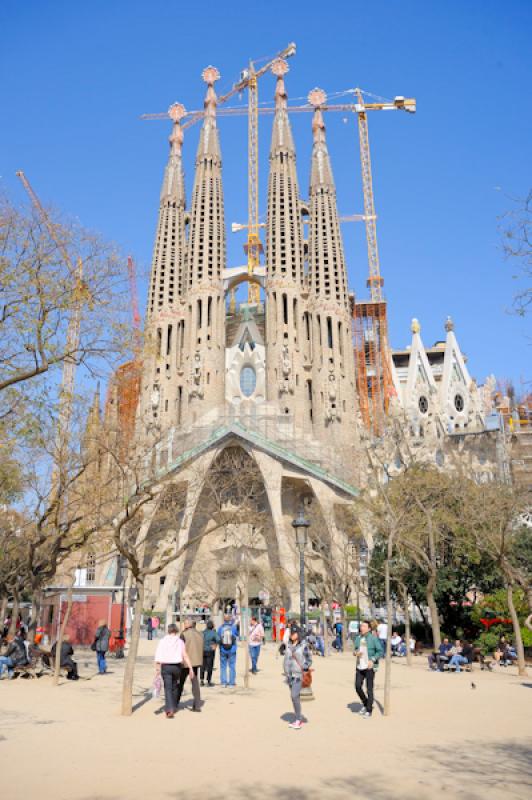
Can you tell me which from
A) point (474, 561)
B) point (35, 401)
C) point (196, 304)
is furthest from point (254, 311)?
point (35, 401)

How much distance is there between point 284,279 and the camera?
1988 inches

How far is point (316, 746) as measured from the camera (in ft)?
24.4

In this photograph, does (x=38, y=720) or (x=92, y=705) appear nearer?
(x=38, y=720)

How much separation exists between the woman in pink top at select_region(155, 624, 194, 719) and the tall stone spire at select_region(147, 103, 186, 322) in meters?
44.3

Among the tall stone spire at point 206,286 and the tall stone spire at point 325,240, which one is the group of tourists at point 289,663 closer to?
the tall stone spire at point 206,286

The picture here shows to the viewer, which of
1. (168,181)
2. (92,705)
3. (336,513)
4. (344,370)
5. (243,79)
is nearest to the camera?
(92,705)

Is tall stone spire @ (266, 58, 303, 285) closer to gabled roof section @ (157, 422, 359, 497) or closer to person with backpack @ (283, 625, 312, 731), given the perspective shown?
gabled roof section @ (157, 422, 359, 497)

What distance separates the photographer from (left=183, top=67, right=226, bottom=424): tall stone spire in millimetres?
48406

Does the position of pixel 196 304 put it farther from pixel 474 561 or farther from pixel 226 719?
pixel 226 719

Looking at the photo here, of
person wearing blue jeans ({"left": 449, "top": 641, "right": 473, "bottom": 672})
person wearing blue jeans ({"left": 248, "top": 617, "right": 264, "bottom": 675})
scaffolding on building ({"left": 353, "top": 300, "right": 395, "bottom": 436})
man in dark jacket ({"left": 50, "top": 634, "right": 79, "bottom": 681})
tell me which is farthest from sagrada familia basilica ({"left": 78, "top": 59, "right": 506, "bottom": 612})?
man in dark jacket ({"left": 50, "top": 634, "right": 79, "bottom": 681})

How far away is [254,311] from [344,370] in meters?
12.9

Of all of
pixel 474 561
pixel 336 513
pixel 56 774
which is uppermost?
pixel 336 513

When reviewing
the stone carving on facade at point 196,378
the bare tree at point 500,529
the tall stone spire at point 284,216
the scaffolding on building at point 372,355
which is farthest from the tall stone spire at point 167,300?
the bare tree at point 500,529

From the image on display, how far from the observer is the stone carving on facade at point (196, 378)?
158 feet
